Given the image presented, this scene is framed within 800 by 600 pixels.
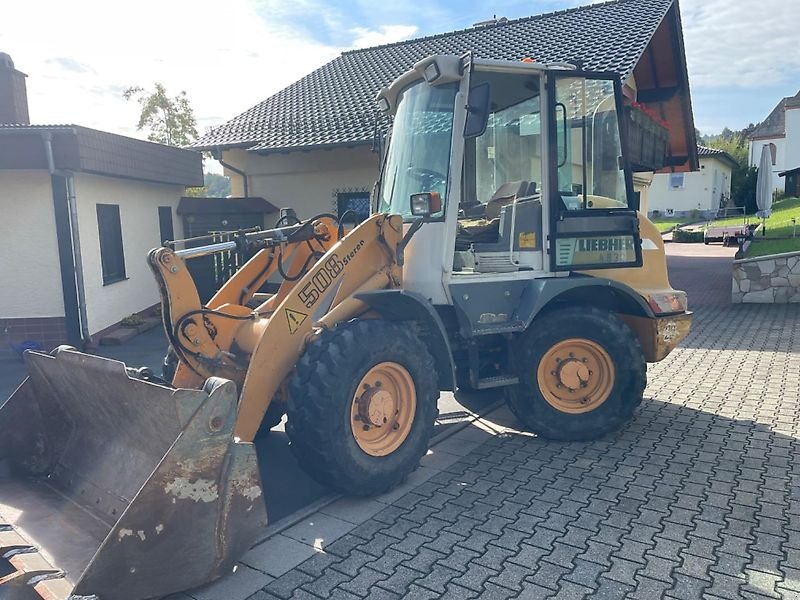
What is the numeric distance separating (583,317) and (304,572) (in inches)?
109

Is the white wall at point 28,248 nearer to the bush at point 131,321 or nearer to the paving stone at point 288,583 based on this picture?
the bush at point 131,321

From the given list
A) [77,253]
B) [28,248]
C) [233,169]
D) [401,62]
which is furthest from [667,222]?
[28,248]

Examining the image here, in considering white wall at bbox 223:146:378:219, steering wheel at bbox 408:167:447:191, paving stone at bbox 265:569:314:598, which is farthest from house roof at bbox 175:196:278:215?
paving stone at bbox 265:569:314:598

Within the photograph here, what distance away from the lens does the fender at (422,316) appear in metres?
4.06

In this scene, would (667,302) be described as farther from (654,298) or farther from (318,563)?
(318,563)

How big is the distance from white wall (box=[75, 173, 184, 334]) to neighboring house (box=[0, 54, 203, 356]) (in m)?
0.02

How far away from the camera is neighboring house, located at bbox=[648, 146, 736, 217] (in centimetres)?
4081

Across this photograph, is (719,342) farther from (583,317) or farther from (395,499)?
(395,499)

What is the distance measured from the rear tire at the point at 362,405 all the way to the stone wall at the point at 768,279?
30.9 ft

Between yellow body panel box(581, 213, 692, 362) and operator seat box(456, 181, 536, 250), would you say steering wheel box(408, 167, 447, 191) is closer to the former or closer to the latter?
operator seat box(456, 181, 536, 250)

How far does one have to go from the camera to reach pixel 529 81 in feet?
15.3

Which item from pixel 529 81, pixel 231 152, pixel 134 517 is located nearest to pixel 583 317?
pixel 529 81

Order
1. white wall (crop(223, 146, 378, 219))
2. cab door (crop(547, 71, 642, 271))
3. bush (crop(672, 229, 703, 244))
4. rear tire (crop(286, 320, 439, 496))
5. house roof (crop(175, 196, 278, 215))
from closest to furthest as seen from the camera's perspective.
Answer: rear tire (crop(286, 320, 439, 496)) → cab door (crop(547, 71, 642, 271)) → house roof (crop(175, 196, 278, 215)) → white wall (crop(223, 146, 378, 219)) → bush (crop(672, 229, 703, 244))

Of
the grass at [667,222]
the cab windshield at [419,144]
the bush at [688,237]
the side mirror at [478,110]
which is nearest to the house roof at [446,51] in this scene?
the cab windshield at [419,144]
